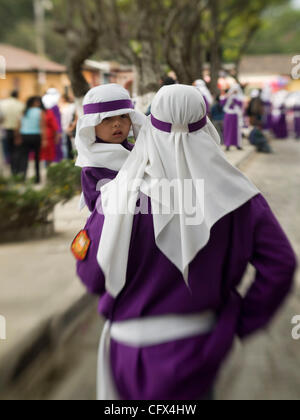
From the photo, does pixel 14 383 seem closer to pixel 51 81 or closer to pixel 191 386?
pixel 191 386

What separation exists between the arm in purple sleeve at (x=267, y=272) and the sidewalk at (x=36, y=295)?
72 centimetres

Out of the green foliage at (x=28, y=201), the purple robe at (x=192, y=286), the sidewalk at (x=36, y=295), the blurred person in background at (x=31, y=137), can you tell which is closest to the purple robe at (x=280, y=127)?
the blurred person in background at (x=31, y=137)

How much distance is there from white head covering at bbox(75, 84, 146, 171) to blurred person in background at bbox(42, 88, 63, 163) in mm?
6551

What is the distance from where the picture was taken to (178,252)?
5.87 ft

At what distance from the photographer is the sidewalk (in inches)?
137

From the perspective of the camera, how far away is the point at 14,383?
339 centimetres

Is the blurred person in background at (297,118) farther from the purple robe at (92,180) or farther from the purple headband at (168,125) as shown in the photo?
the purple headband at (168,125)

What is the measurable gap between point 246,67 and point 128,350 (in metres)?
67.6

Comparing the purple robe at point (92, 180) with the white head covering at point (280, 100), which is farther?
the white head covering at point (280, 100)

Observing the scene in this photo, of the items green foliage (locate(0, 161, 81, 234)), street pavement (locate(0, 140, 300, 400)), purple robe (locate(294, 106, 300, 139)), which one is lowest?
street pavement (locate(0, 140, 300, 400))

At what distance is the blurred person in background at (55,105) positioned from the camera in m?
9.06

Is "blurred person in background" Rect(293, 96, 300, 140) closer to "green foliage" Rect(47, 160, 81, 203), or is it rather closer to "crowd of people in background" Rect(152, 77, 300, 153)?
"crowd of people in background" Rect(152, 77, 300, 153)

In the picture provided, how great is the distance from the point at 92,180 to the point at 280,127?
2505cm

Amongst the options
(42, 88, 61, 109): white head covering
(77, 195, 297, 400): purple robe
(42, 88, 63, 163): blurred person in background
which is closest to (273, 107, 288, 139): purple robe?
(42, 88, 63, 163): blurred person in background
